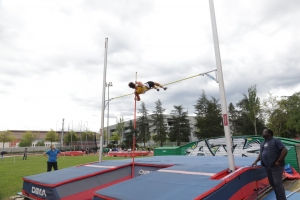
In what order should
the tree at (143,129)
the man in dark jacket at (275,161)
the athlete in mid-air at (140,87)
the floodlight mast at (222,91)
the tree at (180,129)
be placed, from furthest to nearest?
the tree at (143,129) < the tree at (180,129) < the athlete in mid-air at (140,87) < the floodlight mast at (222,91) < the man in dark jacket at (275,161)

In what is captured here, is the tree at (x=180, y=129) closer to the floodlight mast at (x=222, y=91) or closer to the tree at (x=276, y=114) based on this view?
the tree at (x=276, y=114)

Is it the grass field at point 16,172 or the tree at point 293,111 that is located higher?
the tree at point 293,111

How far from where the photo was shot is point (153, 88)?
6.94m

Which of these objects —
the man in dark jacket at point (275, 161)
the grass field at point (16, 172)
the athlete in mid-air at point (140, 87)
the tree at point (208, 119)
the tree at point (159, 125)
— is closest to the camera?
the man in dark jacket at point (275, 161)

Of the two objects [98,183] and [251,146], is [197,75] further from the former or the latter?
[251,146]

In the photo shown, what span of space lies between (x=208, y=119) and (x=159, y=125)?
13.0 m

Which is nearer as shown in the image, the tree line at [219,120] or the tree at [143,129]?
the tree line at [219,120]

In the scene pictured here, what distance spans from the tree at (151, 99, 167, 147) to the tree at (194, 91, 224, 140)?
9135 mm

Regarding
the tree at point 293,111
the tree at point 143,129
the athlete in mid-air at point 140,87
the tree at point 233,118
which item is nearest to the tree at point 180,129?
the tree at point 143,129

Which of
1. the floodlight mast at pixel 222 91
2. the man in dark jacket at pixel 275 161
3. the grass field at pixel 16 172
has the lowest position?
the grass field at pixel 16 172

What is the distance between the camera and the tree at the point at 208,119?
146 feet

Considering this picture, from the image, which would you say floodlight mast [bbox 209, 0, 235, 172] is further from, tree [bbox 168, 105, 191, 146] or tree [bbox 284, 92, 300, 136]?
tree [bbox 168, 105, 191, 146]

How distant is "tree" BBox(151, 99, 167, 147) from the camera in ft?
172

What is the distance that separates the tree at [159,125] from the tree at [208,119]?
30.0 ft
